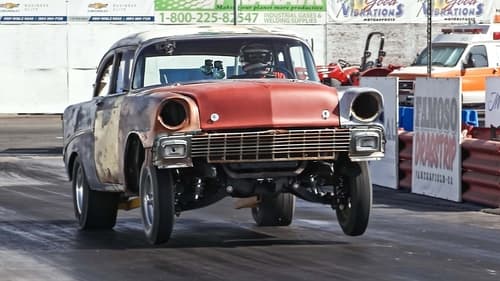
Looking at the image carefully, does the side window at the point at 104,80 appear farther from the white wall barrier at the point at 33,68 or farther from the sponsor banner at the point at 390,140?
the white wall barrier at the point at 33,68

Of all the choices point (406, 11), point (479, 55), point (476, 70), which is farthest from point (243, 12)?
point (476, 70)

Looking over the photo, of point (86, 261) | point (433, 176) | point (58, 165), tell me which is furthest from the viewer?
point (58, 165)

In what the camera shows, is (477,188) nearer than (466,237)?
No

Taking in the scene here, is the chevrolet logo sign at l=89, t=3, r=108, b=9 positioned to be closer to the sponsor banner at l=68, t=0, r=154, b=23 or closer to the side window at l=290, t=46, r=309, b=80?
the sponsor banner at l=68, t=0, r=154, b=23

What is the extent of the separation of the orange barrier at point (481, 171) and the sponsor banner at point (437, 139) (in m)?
0.10

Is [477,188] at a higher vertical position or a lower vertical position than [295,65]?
lower

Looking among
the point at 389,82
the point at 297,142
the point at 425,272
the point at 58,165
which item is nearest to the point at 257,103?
the point at 297,142

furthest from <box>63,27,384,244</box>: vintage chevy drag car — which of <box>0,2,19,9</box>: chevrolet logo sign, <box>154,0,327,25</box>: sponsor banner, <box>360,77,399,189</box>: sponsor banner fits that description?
<box>154,0,327,25</box>: sponsor banner

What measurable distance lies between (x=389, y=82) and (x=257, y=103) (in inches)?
284

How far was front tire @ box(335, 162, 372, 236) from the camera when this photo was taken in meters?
10.9

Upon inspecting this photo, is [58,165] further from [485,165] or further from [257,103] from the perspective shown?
[257,103]

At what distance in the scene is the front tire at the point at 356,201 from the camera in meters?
10.9

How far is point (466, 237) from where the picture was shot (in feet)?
38.1

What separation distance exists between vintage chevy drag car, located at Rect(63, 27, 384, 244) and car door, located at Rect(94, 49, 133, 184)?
2 cm
